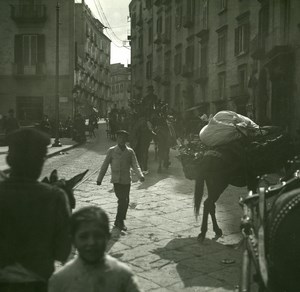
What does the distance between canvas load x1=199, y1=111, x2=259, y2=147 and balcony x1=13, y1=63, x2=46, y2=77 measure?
28.5m

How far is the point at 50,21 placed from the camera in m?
34.7

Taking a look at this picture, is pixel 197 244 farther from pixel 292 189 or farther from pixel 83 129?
pixel 83 129

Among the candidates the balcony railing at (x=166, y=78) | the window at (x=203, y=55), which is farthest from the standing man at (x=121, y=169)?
the balcony railing at (x=166, y=78)

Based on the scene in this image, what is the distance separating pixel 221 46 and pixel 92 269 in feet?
84.5

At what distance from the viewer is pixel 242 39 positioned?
24.3 meters

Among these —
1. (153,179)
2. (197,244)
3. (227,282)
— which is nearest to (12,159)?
(227,282)

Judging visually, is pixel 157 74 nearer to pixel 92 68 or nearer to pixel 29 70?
pixel 29 70

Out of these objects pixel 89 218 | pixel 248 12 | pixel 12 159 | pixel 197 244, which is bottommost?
pixel 197 244

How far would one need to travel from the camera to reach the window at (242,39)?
2373 centimetres

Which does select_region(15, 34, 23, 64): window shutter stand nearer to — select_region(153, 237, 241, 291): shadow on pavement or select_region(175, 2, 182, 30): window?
select_region(175, 2, 182, 30): window

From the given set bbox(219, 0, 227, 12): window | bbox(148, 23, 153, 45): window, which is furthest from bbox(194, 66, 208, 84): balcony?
bbox(148, 23, 153, 45): window

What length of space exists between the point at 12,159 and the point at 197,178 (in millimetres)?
4145

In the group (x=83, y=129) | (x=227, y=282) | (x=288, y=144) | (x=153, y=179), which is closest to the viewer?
(x=227, y=282)

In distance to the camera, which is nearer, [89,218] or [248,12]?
[89,218]
